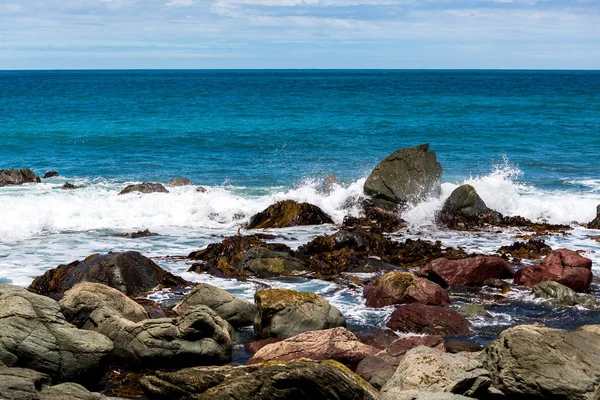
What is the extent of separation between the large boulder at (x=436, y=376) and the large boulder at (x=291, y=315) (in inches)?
115

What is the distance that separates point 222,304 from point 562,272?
24.5ft

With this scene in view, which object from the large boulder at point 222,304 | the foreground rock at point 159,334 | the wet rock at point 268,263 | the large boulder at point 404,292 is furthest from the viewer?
the wet rock at point 268,263

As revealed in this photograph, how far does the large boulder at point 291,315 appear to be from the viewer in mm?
13030

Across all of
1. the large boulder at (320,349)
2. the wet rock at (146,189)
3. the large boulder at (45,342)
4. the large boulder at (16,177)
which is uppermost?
the large boulder at (45,342)

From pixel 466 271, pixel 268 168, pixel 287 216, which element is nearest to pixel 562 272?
pixel 466 271

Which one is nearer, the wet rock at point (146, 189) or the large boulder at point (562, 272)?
the large boulder at point (562, 272)

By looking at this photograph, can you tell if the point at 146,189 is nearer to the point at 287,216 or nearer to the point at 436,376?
the point at 287,216

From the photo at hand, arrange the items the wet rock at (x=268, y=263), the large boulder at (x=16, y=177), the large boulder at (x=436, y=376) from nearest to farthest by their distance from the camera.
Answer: the large boulder at (x=436, y=376) → the wet rock at (x=268, y=263) → the large boulder at (x=16, y=177)

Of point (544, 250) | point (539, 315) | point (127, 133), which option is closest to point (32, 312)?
point (539, 315)

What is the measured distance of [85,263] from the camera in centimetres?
1614

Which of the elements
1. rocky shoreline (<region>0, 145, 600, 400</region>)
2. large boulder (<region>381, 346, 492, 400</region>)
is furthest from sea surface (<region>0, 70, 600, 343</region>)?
large boulder (<region>381, 346, 492, 400</region>)

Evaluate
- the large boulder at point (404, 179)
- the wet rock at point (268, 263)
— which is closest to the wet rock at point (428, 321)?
the wet rock at point (268, 263)

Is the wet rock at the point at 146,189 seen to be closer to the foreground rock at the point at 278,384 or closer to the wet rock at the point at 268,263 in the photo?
the wet rock at the point at 268,263

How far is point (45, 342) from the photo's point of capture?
11.0m
